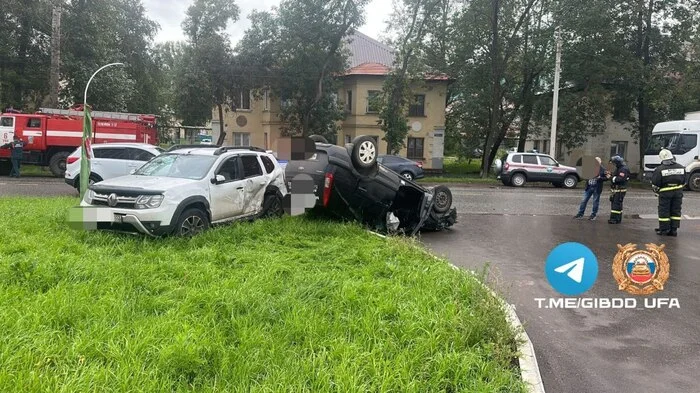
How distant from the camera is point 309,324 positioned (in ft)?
13.6

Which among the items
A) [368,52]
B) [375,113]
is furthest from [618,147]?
[368,52]

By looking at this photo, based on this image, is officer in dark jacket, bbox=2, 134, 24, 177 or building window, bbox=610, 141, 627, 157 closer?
officer in dark jacket, bbox=2, 134, 24, 177

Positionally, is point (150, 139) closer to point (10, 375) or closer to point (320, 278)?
point (320, 278)

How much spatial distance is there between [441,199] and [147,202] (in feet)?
19.0

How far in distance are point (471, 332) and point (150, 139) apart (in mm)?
22141

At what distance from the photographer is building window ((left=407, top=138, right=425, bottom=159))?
35.7 m

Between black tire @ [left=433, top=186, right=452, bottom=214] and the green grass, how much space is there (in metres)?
3.64

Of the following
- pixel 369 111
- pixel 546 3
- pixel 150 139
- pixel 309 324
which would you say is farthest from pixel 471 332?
pixel 369 111

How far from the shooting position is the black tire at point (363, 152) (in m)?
8.55

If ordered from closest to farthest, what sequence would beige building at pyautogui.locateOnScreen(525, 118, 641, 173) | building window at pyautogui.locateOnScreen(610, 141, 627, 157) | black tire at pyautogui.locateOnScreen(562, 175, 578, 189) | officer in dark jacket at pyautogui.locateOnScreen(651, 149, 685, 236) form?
1. officer in dark jacket at pyautogui.locateOnScreen(651, 149, 685, 236)
2. black tire at pyautogui.locateOnScreen(562, 175, 578, 189)
3. beige building at pyautogui.locateOnScreen(525, 118, 641, 173)
4. building window at pyautogui.locateOnScreen(610, 141, 627, 157)

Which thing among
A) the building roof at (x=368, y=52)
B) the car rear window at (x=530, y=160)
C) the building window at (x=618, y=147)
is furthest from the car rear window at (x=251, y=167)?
the building window at (x=618, y=147)

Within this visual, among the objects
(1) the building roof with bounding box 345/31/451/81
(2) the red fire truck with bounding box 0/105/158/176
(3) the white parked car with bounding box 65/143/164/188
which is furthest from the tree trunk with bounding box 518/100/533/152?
(3) the white parked car with bounding box 65/143/164/188

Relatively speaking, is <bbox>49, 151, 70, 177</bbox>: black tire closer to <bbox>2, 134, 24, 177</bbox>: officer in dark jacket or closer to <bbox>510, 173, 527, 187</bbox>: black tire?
<bbox>2, 134, 24, 177</bbox>: officer in dark jacket

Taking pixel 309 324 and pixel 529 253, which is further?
pixel 529 253
